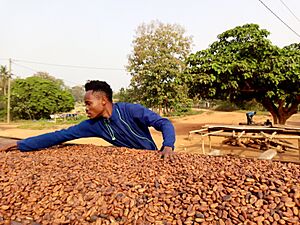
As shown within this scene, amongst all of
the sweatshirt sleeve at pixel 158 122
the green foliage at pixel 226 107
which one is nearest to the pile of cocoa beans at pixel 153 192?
the sweatshirt sleeve at pixel 158 122

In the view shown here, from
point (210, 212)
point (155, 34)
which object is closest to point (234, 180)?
point (210, 212)

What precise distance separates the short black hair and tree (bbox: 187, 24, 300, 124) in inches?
243

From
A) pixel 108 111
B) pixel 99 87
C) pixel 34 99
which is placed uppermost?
pixel 34 99

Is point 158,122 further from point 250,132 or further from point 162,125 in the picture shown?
point 250,132

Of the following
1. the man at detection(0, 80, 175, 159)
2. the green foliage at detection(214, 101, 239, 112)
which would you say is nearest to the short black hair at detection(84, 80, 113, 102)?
the man at detection(0, 80, 175, 159)

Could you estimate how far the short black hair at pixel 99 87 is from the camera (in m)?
2.38

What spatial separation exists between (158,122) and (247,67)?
21.9 ft

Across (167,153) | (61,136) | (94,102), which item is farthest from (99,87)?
(167,153)

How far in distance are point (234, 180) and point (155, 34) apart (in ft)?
50.0

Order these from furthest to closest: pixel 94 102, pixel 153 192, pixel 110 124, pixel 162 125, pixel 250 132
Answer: pixel 250 132, pixel 110 124, pixel 94 102, pixel 162 125, pixel 153 192

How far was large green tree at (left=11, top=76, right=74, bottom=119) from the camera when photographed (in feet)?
77.2

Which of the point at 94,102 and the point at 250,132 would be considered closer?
the point at 94,102

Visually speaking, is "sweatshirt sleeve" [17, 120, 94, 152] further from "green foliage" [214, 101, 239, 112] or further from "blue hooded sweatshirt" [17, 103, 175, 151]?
"green foliage" [214, 101, 239, 112]

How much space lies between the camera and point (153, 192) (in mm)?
1438
